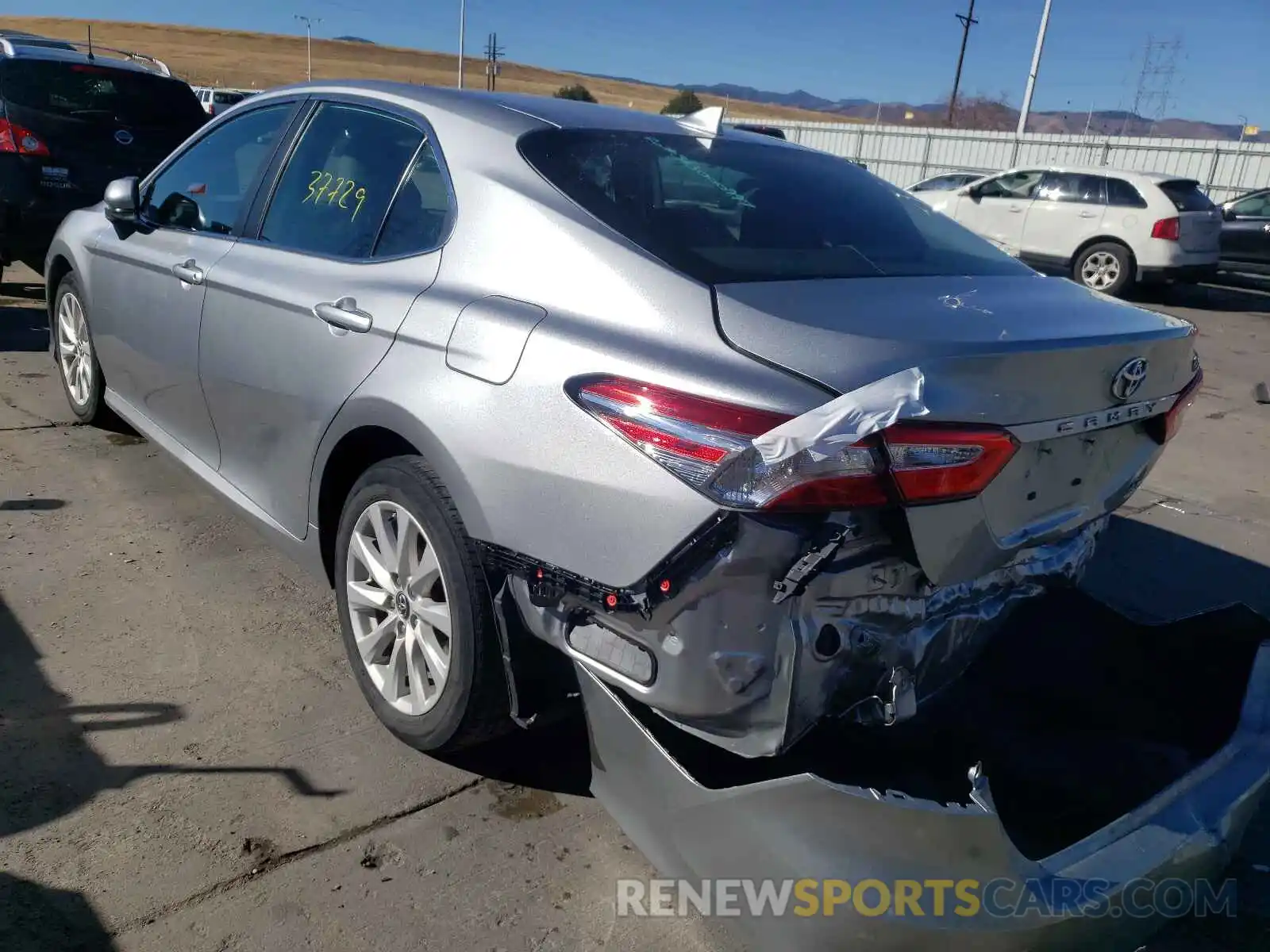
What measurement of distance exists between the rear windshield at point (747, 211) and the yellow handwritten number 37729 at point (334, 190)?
2.11 feet

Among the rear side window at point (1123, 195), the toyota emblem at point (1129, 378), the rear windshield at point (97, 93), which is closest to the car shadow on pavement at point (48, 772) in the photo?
the toyota emblem at point (1129, 378)

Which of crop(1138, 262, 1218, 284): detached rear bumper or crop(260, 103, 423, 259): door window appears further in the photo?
crop(1138, 262, 1218, 284): detached rear bumper

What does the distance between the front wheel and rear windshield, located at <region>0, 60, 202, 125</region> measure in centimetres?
302

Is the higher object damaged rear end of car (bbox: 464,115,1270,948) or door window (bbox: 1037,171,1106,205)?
Answer: door window (bbox: 1037,171,1106,205)

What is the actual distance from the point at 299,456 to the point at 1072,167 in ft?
46.8

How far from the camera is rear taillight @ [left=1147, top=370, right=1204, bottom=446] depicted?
8.04ft

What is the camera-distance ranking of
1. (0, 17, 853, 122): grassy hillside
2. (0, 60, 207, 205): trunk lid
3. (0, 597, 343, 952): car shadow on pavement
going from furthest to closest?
(0, 17, 853, 122): grassy hillside, (0, 60, 207, 205): trunk lid, (0, 597, 343, 952): car shadow on pavement

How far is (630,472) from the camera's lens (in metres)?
1.94

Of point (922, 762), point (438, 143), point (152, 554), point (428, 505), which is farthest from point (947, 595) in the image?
point (152, 554)

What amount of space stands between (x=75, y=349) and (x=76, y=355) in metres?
0.03

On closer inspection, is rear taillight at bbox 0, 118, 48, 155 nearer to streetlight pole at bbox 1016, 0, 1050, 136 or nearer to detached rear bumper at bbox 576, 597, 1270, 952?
detached rear bumper at bbox 576, 597, 1270, 952

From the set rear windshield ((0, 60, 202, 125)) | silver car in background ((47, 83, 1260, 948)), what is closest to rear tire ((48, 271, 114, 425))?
silver car in background ((47, 83, 1260, 948))

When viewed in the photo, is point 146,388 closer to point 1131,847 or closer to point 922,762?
point 922,762

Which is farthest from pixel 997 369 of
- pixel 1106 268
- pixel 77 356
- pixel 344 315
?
pixel 1106 268
